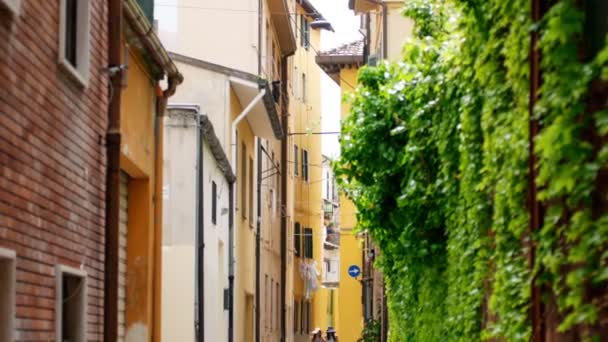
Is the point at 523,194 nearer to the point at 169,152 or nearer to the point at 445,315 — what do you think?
the point at 445,315

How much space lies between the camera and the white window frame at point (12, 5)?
8593 mm

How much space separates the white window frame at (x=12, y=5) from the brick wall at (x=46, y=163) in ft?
0.19

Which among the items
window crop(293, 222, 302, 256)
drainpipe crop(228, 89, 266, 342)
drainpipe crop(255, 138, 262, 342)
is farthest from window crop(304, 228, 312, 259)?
drainpipe crop(228, 89, 266, 342)

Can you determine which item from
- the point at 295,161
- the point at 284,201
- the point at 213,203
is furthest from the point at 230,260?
the point at 295,161

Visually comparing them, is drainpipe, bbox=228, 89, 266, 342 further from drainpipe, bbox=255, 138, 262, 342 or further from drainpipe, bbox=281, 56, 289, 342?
drainpipe, bbox=281, 56, 289, 342

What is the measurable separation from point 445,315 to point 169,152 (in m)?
8.85

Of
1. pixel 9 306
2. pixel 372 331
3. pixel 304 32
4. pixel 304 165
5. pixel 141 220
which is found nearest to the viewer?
pixel 9 306

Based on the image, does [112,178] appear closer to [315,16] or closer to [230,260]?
[230,260]

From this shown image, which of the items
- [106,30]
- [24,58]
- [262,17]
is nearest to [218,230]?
[262,17]

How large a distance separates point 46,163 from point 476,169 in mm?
3261

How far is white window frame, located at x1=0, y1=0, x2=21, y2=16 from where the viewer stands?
28.2 feet

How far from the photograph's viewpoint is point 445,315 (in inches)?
482

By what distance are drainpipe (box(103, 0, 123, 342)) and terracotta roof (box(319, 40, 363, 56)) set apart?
33985mm

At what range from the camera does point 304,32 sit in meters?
50.2
